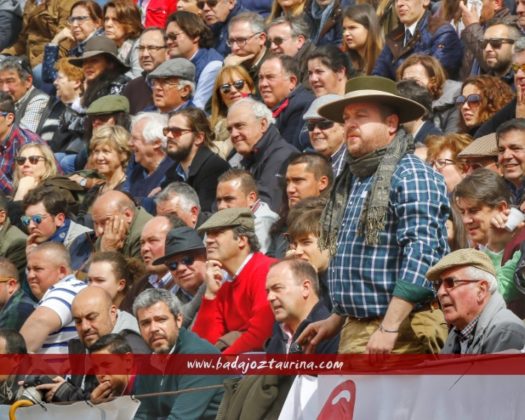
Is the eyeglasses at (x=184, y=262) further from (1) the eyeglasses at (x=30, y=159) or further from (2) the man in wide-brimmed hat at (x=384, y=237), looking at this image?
(1) the eyeglasses at (x=30, y=159)

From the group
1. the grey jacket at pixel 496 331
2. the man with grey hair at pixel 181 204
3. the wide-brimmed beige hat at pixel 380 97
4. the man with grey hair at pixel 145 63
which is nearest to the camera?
the grey jacket at pixel 496 331

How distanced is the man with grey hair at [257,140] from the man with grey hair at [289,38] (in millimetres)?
1756

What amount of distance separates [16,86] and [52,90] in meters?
0.74

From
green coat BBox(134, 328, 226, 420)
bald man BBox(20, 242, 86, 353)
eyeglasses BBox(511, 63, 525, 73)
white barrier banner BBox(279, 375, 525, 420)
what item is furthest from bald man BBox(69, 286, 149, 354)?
eyeglasses BBox(511, 63, 525, 73)

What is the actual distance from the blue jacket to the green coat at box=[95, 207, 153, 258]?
246 cm

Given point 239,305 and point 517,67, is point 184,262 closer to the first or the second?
point 239,305

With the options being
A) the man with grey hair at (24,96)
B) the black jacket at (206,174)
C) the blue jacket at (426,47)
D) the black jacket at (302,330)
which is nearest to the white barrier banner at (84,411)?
the black jacket at (302,330)

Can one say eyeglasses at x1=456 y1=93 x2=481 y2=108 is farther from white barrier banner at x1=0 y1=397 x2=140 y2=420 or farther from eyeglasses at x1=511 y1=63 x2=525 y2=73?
white barrier banner at x1=0 y1=397 x2=140 y2=420

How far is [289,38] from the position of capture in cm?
1493

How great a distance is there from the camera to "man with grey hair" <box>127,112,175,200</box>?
46.8ft

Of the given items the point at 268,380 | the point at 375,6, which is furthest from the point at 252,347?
the point at 375,6

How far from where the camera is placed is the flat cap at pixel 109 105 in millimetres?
15617

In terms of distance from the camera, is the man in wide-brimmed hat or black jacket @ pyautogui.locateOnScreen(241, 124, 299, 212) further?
black jacket @ pyautogui.locateOnScreen(241, 124, 299, 212)

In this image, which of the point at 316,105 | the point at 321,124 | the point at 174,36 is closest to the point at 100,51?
the point at 174,36
